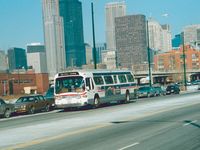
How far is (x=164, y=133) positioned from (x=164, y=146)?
3333mm

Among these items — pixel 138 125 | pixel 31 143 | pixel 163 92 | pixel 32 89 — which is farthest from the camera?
pixel 32 89

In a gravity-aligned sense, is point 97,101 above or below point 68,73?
below

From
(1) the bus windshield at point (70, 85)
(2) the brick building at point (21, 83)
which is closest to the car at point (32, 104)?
(1) the bus windshield at point (70, 85)

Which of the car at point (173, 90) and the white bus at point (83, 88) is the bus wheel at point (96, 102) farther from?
the car at point (173, 90)

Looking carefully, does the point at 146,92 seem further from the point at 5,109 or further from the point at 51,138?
the point at 51,138

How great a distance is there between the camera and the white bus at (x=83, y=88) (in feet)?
110

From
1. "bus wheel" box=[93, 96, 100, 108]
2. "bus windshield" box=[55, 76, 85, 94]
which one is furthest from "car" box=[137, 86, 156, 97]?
"bus windshield" box=[55, 76, 85, 94]

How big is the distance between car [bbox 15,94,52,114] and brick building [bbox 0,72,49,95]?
116587 millimetres

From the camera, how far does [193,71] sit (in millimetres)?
192125

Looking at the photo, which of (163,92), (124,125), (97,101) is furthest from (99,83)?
(163,92)

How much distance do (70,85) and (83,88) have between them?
945 millimetres

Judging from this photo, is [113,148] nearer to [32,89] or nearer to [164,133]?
[164,133]

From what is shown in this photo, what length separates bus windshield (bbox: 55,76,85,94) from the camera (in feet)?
111

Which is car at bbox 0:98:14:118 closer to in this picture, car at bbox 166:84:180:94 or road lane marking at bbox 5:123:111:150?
road lane marking at bbox 5:123:111:150
